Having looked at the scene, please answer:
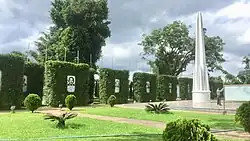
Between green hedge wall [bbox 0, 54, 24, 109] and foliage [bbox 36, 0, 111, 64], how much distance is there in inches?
535

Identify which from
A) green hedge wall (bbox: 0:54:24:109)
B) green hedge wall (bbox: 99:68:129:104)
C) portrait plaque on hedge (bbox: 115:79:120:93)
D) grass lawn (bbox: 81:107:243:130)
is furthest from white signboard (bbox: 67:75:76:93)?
grass lawn (bbox: 81:107:243:130)

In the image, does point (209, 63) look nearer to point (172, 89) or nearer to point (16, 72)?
point (172, 89)

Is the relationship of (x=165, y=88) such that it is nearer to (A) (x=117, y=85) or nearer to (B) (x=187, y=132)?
(A) (x=117, y=85)

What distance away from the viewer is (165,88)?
1300 inches

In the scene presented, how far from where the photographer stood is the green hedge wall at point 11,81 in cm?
1770

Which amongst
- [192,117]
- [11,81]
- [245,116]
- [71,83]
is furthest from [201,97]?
[245,116]

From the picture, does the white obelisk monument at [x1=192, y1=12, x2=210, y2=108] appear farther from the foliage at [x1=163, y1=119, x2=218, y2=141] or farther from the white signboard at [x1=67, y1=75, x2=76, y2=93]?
the foliage at [x1=163, y1=119, x2=218, y2=141]

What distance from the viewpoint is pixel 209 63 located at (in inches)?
1794

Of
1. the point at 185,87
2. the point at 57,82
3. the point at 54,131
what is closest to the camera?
the point at 54,131

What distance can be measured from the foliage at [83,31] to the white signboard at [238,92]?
1596 centimetres

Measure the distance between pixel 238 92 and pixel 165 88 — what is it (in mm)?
7997

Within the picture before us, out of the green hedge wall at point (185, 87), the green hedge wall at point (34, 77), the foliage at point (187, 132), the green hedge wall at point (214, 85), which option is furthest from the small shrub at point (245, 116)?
the green hedge wall at point (214, 85)

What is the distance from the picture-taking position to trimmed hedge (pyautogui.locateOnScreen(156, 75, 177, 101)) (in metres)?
32.6

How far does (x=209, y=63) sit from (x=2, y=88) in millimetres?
35245
